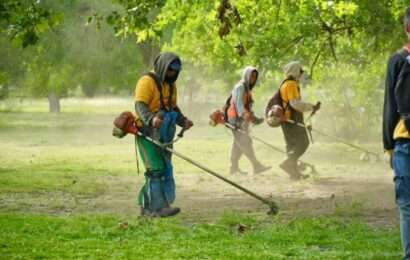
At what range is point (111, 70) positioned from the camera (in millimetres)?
38531

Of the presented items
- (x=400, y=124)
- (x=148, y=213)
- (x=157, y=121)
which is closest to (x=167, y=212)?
(x=148, y=213)

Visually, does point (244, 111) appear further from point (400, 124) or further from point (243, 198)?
point (400, 124)

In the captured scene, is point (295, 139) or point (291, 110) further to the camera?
point (295, 139)

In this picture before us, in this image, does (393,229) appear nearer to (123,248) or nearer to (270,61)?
(123,248)

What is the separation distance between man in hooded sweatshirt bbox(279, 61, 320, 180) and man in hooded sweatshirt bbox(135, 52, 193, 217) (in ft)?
12.8

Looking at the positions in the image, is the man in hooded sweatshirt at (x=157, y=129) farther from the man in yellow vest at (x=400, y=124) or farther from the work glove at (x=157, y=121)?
the man in yellow vest at (x=400, y=124)

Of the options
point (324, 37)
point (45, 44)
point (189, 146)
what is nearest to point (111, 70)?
point (45, 44)

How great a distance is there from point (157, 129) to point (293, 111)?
14.0 feet

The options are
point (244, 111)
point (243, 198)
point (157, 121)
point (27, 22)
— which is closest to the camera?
point (27, 22)

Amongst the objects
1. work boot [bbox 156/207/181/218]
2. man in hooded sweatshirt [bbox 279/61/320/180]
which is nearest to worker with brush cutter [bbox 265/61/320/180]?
man in hooded sweatshirt [bbox 279/61/320/180]

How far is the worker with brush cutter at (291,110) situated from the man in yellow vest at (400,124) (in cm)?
718

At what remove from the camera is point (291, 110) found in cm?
1362

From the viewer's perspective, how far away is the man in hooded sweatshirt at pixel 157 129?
31.8ft

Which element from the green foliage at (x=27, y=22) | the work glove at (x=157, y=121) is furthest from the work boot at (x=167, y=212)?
the green foliage at (x=27, y=22)
